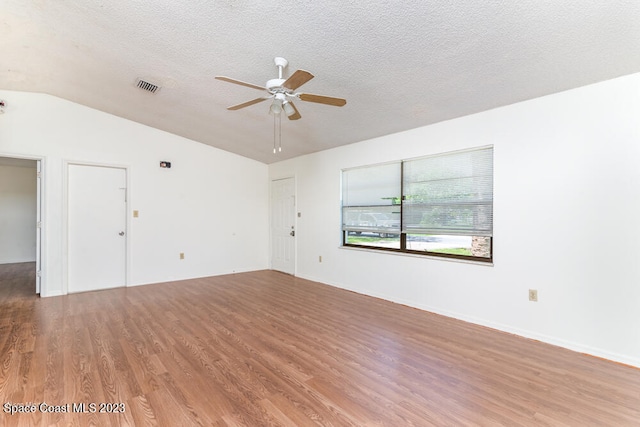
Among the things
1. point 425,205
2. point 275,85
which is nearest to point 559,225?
point 425,205

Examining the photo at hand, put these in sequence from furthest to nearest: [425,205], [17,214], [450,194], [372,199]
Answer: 1. [17,214]
2. [372,199]
3. [425,205]
4. [450,194]

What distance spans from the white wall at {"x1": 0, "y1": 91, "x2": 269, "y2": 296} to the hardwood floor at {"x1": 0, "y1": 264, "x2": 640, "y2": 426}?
158 centimetres

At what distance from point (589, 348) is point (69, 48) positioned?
5.89 metres

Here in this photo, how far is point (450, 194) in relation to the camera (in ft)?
12.3

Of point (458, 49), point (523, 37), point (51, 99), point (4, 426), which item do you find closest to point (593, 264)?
point (523, 37)

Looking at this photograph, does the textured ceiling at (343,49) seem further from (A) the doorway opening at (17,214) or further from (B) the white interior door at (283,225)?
(A) the doorway opening at (17,214)

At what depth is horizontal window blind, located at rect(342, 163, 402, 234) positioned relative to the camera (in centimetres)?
443

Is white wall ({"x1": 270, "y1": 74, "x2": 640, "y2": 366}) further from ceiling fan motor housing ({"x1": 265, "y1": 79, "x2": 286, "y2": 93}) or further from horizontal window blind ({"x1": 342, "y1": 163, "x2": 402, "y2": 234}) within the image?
ceiling fan motor housing ({"x1": 265, "y1": 79, "x2": 286, "y2": 93})

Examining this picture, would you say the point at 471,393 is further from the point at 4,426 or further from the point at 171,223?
the point at 171,223

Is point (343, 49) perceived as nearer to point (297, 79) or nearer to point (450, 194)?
point (297, 79)

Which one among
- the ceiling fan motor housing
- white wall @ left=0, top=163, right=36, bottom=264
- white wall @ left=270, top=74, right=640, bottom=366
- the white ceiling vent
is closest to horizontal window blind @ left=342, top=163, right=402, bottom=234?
white wall @ left=270, top=74, right=640, bottom=366

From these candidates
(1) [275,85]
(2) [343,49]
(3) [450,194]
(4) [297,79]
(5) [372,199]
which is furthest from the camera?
(5) [372,199]

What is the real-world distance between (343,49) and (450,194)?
7.16 feet

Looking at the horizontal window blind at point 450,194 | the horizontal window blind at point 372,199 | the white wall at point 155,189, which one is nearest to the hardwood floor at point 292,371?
the horizontal window blind at point 450,194
